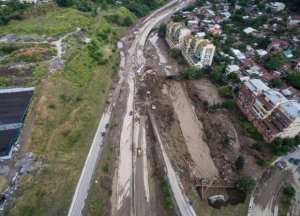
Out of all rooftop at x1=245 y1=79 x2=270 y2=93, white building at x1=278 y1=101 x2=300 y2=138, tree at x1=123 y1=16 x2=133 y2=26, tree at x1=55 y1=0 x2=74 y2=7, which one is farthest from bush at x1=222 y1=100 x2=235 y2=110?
tree at x1=55 y1=0 x2=74 y2=7

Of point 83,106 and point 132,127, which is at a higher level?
point 83,106

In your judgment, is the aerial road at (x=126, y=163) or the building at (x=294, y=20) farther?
the building at (x=294, y=20)

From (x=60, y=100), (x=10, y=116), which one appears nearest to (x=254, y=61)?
(x=60, y=100)

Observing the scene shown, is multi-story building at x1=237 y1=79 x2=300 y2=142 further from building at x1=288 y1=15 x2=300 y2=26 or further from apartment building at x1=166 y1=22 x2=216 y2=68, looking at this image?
building at x1=288 y1=15 x2=300 y2=26

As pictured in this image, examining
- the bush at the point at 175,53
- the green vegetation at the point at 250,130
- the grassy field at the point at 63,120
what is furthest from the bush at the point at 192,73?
the grassy field at the point at 63,120

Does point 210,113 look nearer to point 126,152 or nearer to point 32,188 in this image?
point 126,152

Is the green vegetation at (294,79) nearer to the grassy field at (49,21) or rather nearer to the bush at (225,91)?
the bush at (225,91)
